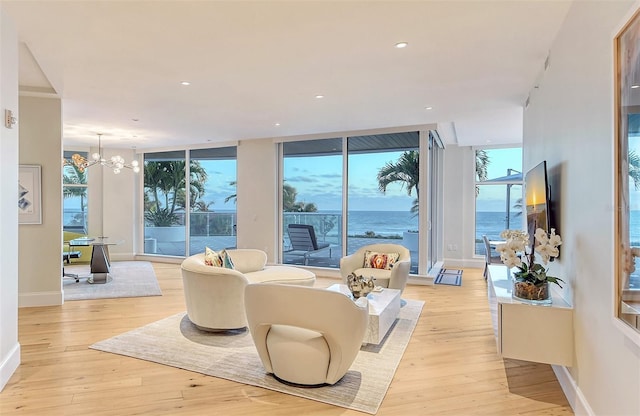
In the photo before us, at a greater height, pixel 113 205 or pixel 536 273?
pixel 113 205

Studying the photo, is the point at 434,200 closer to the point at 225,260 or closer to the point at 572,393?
the point at 225,260

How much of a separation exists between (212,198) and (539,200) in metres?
7.00

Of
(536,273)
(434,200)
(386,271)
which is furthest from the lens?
(434,200)

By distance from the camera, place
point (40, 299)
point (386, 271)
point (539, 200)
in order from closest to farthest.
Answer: point (539, 200) < point (40, 299) < point (386, 271)

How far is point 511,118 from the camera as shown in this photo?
18.5 ft

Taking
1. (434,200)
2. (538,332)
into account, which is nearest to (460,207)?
(434,200)

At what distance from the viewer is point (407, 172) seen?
6609 mm

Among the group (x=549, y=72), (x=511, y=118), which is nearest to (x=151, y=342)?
(x=549, y=72)

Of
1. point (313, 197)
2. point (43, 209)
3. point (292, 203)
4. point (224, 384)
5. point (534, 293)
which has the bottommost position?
point (224, 384)

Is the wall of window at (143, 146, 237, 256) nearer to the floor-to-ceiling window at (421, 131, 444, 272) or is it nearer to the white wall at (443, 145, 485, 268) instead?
the floor-to-ceiling window at (421, 131, 444, 272)

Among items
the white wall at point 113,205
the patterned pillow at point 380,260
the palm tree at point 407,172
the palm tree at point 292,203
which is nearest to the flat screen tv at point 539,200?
the patterned pillow at point 380,260

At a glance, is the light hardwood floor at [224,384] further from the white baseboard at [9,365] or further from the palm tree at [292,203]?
the palm tree at [292,203]

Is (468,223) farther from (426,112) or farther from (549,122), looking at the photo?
(549,122)

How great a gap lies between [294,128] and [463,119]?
2832mm
